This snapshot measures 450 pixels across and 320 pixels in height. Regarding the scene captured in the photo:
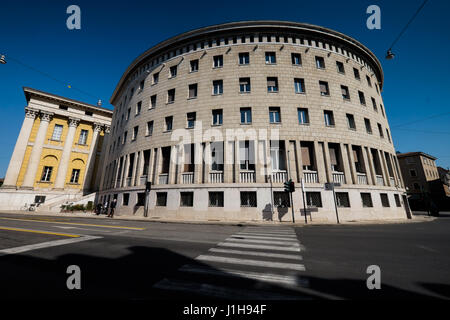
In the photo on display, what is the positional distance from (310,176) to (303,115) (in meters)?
5.95

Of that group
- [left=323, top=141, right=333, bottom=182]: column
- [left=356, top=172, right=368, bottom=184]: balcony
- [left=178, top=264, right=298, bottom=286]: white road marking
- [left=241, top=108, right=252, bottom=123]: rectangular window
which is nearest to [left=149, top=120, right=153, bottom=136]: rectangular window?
[left=241, top=108, right=252, bottom=123]: rectangular window

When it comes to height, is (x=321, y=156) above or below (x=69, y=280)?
above

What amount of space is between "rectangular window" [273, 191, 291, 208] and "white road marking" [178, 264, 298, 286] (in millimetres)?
11406

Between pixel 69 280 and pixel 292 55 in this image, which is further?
pixel 292 55

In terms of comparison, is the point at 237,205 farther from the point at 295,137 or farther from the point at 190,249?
the point at 190,249

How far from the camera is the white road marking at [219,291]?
2.52 metres

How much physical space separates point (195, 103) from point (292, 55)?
38.8 ft

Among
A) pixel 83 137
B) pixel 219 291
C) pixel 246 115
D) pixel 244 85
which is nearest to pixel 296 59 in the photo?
pixel 244 85

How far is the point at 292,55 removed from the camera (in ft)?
63.2

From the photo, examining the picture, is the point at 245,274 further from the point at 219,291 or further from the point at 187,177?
the point at 187,177

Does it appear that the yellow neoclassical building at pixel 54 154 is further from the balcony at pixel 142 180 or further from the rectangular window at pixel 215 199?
the rectangular window at pixel 215 199

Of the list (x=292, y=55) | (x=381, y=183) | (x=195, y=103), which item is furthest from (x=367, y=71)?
(x=195, y=103)

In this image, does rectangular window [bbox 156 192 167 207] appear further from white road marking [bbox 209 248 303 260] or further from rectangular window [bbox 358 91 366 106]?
rectangular window [bbox 358 91 366 106]

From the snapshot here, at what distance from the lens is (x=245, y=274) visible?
3.35 m
